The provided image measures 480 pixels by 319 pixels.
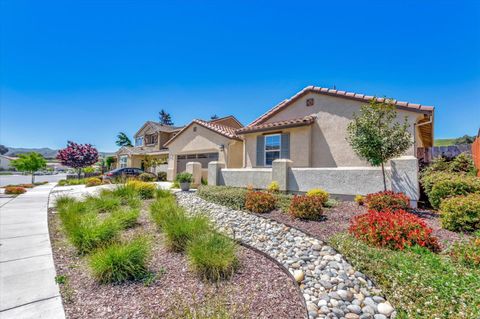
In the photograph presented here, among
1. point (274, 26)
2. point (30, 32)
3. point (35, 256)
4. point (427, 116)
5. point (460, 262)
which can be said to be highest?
point (274, 26)

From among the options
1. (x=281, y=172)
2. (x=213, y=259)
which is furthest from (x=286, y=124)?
(x=213, y=259)

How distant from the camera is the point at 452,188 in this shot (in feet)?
23.3

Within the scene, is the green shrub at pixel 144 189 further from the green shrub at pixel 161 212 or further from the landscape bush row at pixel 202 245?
the landscape bush row at pixel 202 245

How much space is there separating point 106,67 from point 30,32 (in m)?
4.40

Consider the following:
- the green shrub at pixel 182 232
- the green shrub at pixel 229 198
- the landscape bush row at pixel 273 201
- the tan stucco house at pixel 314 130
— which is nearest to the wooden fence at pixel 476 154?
the tan stucco house at pixel 314 130

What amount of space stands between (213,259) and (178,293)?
73 centimetres

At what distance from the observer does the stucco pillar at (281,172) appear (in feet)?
35.5

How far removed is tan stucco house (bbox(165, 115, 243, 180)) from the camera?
17.2 metres

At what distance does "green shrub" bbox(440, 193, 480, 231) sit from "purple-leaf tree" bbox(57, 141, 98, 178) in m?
31.3

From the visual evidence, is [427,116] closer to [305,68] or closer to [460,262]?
[305,68]

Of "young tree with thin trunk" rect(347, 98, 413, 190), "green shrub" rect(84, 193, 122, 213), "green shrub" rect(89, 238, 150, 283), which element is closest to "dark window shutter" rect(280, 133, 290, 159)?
"young tree with thin trunk" rect(347, 98, 413, 190)

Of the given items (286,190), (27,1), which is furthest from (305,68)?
(27,1)

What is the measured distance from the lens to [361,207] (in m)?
8.03

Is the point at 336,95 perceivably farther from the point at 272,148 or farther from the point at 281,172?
the point at 281,172
